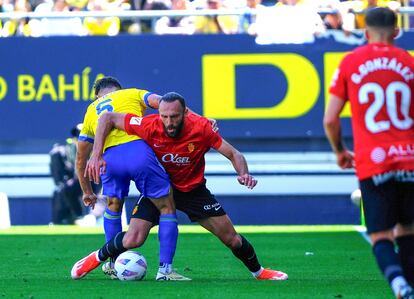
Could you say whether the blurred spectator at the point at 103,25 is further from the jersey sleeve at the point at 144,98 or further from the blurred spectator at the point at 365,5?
the jersey sleeve at the point at 144,98

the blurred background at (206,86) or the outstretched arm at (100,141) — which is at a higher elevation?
the outstretched arm at (100,141)

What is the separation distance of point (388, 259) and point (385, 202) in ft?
1.22

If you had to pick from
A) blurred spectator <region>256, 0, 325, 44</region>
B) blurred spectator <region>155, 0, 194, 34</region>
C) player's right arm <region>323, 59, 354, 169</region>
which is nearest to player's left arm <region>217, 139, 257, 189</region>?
player's right arm <region>323, 59, 354, 169</region>

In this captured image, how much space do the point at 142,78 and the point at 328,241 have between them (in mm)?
6074

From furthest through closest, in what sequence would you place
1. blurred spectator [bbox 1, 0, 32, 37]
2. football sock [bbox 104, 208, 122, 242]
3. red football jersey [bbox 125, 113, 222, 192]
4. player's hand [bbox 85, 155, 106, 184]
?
blurred spectator [bbox 1, 0, 32, 37] < football sock [bbox 104, 208, 122, 242] < red football jersey [bbox 125, 113, 222, 192] < player's hand [bbox 85, 155, 106, 184]

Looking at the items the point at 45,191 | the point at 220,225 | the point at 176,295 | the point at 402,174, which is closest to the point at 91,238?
the point at 45,191

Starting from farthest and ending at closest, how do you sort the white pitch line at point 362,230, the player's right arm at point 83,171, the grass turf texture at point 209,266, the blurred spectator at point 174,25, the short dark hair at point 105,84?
the blurred spectator at point 174,25 → the white pitch line at point 362,230 → the short dark hair at point 105,84 → the player's right arm at point 83,171 → the grass turf texture at point 209,266

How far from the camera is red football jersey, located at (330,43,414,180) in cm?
827

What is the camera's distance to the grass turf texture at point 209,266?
10422mm

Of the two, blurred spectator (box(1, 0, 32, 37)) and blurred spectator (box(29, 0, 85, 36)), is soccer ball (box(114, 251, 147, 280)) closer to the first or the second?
blurred spectator (box(29, 0, 85, 36))

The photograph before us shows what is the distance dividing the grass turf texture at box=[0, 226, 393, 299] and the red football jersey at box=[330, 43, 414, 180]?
2059mm

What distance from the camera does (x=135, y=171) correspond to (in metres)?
11.5

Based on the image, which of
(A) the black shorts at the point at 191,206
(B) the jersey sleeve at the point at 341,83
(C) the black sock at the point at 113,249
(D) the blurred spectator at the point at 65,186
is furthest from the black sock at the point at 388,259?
(D) the blurred spectator at the point at 65,186

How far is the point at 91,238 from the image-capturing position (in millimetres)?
17578
